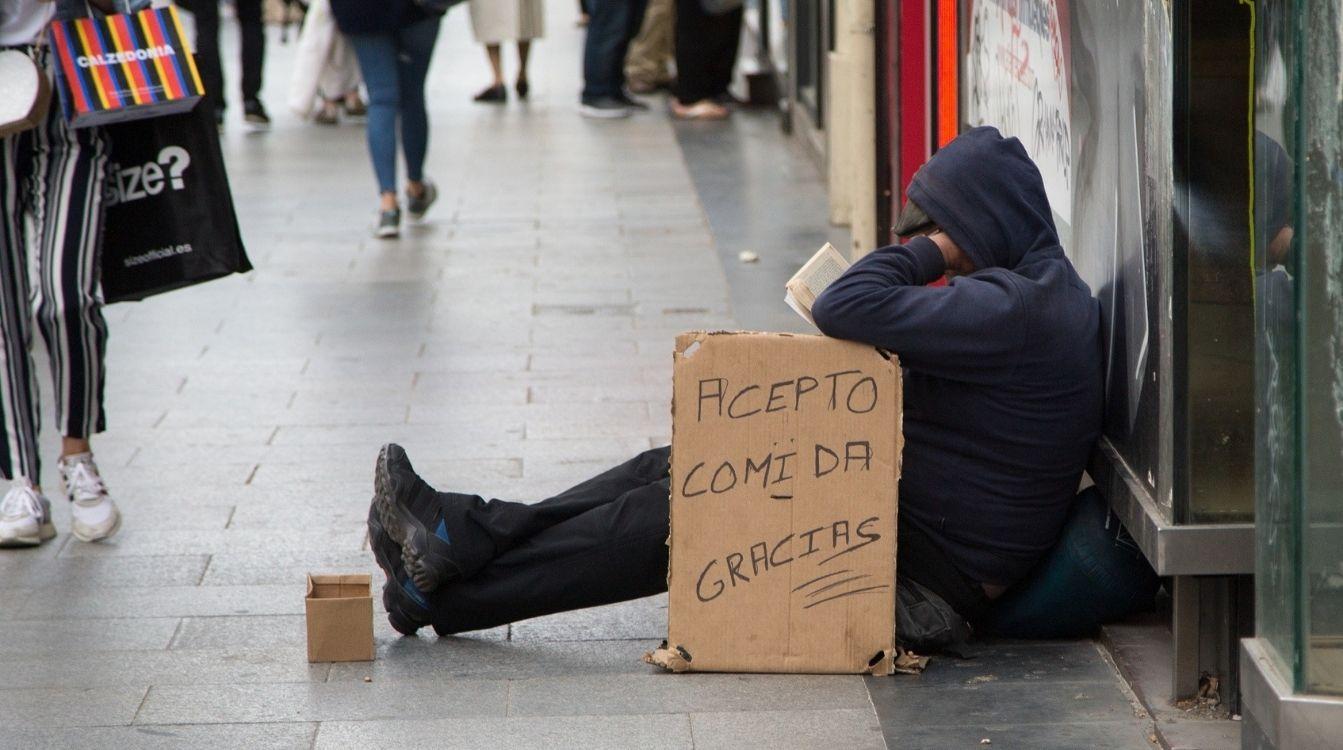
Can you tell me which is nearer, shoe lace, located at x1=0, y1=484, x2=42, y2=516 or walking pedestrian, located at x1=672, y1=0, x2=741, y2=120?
shoe lace, located at x1=0, y1=484, x2=42, y2=516

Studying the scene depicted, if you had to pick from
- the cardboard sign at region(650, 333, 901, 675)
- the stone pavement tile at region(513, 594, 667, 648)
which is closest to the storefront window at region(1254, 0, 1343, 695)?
the cardboard sign at region(650, 333, 901, 675)

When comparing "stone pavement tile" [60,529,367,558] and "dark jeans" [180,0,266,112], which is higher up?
"dark jeans" [180,0,266,112]

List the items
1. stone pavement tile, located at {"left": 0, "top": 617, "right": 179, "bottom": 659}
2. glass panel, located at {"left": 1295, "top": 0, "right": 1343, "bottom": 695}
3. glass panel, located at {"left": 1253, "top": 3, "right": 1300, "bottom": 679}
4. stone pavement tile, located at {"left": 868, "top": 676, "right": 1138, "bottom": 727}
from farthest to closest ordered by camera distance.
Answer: stone pavement tile, located at {"left": 0, "top": 617, "right": 179, "bottom": 659} → stone pavement tile, located at {"left": 868, "top": 676, "right": 1138, "bottom": 727} → glass panel, located at {"left": 1253, "top": 3, "right": 1300, "bottom": 679} → glass panel, located at {"left": 1295, "top": 0, "right": 1343, "bottom": 695}

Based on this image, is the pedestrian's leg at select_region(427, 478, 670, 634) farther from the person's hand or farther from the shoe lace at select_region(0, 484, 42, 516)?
the shoe lace at select_region(0, 484, 42, 516)

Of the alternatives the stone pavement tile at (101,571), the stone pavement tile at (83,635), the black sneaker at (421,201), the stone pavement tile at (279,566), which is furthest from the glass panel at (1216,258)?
the black sneaker at (421,201)

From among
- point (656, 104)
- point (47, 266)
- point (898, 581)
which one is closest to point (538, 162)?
point (656, 104)

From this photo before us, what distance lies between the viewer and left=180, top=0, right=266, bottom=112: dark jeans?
468 inches

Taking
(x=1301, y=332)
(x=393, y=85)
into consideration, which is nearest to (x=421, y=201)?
(x=393, y=85)

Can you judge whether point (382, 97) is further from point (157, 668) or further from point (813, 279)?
point (813, 279)

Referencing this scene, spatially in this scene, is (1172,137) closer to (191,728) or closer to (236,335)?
(191,728)

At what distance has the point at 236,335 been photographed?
7.22m

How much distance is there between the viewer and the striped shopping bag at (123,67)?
14.9ft

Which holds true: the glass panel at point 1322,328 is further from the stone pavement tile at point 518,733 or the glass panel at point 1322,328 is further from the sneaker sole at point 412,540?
the sneaker sole at point 412,540

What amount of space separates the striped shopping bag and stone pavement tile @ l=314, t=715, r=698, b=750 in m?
1.81
